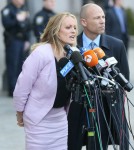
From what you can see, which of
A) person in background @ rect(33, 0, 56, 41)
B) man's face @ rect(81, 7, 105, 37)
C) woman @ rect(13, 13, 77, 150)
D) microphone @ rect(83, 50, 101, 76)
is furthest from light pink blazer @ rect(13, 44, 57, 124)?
person in background @ rect(33, 0, 56, 41)

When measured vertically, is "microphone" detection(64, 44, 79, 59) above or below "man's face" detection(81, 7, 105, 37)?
below

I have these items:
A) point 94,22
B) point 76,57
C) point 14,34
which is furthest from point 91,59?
point 14,34

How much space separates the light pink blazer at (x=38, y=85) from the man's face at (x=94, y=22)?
2.48 ft

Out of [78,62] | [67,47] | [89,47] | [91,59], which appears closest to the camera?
[78,62]

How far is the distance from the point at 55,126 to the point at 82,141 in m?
0.50

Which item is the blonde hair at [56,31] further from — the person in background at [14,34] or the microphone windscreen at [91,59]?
the person in background at [14,34]

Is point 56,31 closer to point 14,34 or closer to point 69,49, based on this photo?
point 69,49

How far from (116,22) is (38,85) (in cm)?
649

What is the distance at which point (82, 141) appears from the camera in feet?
17.3

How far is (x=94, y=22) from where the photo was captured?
5500 millimetres

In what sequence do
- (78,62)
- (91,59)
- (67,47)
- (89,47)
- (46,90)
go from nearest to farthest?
(78,62)
(91,59)
(67,47)
(46,90)
(89,47)

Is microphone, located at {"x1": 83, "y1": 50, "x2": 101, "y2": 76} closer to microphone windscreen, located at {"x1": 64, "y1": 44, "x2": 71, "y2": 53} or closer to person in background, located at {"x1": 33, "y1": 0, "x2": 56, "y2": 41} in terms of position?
microphone windscreen, located at {"x1": 64, "y1": 44, "x2": 71, "y2": 53}

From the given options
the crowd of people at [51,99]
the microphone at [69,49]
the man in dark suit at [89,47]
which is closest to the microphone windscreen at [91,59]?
the microphone at [69,49]

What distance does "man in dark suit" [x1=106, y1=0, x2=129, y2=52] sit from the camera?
436 inches
